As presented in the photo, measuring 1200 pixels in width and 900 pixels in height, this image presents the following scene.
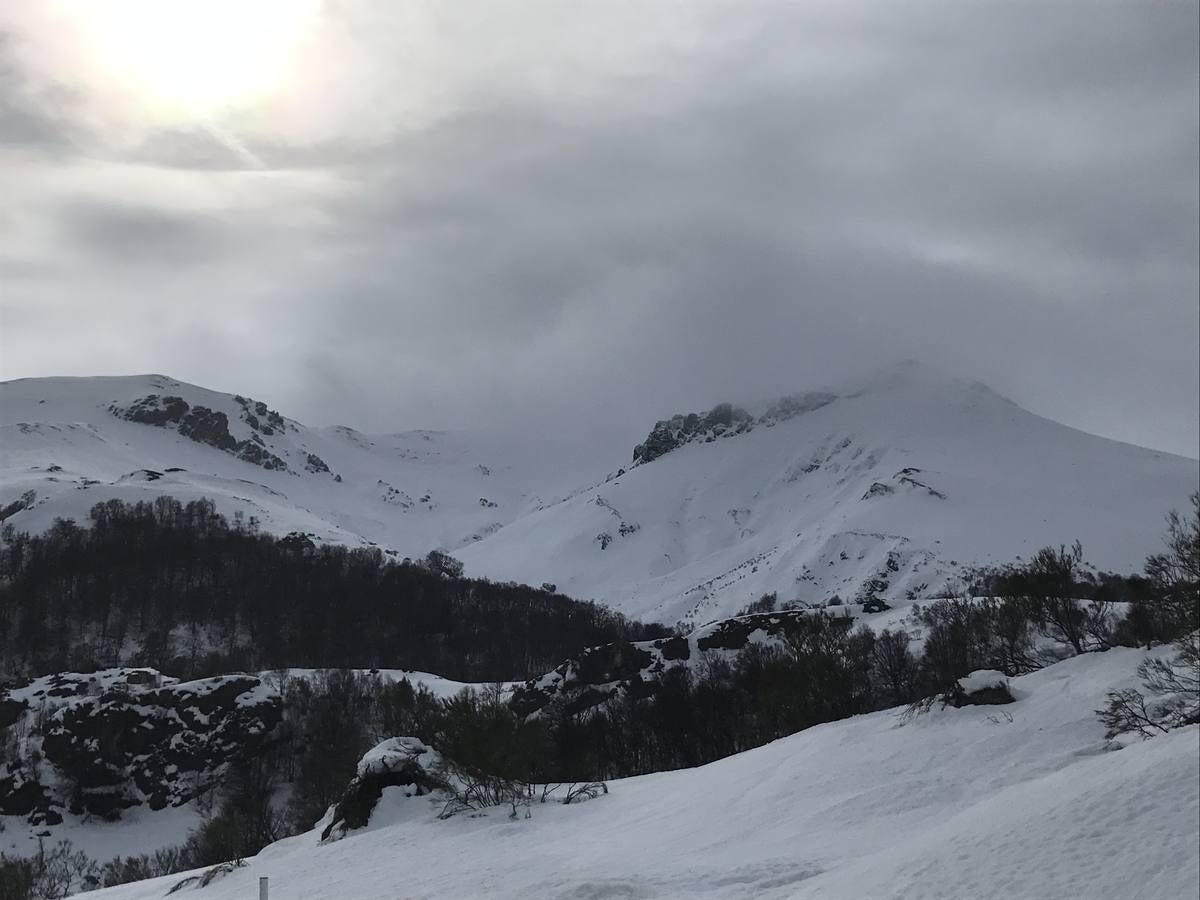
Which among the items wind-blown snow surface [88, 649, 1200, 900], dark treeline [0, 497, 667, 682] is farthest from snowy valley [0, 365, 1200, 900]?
dark treeline [0, 497, 667, 682]

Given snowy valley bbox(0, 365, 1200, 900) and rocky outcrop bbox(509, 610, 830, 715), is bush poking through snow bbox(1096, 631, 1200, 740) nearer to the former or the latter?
snowy valley bbox(0, 365, 1200, 900)

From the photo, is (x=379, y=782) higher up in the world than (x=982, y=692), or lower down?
higher up

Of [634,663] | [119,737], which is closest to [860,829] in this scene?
[634,663]

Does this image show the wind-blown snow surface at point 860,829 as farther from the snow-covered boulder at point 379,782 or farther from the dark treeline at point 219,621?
the dark treeline at point 219,621

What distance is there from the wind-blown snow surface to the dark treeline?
134 m

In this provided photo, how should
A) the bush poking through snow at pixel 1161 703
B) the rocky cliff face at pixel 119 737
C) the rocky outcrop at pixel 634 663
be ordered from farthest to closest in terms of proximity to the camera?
1. the rocky outcrop at pixel 634 663
2. the rocky cliff face at pixel 119 737
3. the bush poking through snow at pixel 1161 703

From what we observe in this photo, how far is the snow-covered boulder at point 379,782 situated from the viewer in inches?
1275

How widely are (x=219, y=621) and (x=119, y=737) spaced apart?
290ft

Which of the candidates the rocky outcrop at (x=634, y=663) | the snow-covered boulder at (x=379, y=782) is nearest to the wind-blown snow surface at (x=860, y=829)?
the snow-covered boulder at (x=379, y=782)

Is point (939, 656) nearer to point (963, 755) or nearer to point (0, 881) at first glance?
point (963, 755)

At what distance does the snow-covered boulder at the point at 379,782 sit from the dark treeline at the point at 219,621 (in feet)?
423

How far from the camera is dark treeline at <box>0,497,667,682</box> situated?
536ft

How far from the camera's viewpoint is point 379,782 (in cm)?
3334

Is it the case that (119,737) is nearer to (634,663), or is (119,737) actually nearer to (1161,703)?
(634,663)
